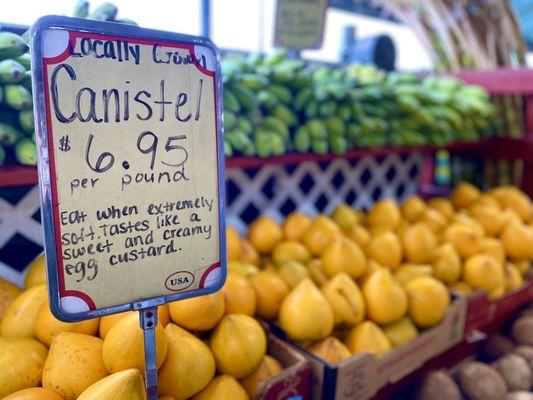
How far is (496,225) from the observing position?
5.76 feet

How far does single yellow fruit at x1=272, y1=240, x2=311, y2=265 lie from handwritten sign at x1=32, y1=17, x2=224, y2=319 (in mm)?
→ 751

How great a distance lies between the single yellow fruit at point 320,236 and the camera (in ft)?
4.76

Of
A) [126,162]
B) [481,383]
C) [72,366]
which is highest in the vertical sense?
[126,162]

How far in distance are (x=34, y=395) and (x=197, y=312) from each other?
12.4 inches

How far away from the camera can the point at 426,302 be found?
4.17 ft

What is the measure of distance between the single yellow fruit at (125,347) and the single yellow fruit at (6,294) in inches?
16.0

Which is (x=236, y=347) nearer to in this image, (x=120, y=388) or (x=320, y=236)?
(x=120, y=388)

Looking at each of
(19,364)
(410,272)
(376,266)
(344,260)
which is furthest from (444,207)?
(19,364)

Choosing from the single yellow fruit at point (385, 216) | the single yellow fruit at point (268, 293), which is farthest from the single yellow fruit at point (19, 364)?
the single yellow fruit at point (385, 216)

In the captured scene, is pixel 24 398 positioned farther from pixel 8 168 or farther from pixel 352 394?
pixel 352 394

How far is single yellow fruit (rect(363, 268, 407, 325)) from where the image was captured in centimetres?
120

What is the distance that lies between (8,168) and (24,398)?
19.3 inches

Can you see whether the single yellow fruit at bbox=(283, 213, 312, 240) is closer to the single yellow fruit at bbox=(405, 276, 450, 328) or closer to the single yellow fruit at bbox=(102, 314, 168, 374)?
the single yellow fruit at bbox=(405, 276, 450, 328)

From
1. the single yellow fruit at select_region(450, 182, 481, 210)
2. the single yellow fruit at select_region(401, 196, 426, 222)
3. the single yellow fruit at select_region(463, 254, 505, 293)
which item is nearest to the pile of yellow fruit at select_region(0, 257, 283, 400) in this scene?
the single yellow fruit at select_region(463, 254, 505, 293)
